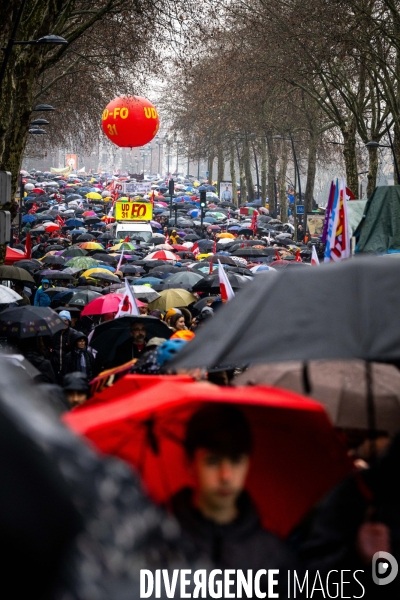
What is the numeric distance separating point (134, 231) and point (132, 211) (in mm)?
871

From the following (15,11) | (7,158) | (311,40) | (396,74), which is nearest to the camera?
(15,11)

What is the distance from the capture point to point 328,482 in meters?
3.34

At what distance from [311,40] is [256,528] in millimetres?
29613

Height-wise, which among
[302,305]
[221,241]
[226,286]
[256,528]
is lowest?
[221,241]

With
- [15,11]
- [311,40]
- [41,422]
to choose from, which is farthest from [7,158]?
[41,422]

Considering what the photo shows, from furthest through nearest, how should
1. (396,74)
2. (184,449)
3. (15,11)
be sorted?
(396,74), (15,11), (184,449)

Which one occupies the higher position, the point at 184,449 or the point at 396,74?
the point at 396,74

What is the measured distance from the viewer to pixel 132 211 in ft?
115

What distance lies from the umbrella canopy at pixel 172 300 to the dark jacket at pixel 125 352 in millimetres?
5105

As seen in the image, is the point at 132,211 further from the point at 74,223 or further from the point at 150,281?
the point at 150,281

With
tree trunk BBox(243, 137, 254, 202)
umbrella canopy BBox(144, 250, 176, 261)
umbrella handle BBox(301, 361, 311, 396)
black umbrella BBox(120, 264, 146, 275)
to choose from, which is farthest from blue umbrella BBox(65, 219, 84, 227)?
umbrella handle BBox(301, 361, 311, 396)

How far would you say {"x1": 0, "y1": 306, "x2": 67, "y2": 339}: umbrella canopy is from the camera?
10.4m

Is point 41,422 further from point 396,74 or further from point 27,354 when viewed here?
point 396,74

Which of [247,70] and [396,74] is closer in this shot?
[396,74]
